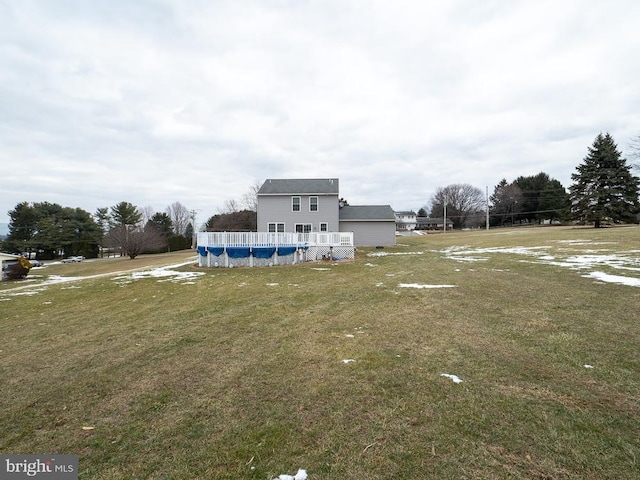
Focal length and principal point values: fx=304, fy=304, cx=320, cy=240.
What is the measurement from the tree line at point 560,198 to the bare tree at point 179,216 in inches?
2258

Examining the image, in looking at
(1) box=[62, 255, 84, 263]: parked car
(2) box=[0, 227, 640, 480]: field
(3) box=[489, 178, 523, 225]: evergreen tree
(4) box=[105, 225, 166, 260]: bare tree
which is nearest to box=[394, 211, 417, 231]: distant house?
(3) box=[489, 178, 523, 225]: evergreen tree

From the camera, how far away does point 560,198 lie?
53594 millimetres

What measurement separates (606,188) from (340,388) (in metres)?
42.4

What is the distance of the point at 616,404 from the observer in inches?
111

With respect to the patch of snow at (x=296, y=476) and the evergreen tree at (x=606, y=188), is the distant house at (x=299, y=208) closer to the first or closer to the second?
the patch of snow at (x=296, y=476)

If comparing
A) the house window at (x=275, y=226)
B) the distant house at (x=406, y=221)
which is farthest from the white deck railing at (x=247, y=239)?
the distant house at (x=406, y=221)

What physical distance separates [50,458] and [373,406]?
107 inches

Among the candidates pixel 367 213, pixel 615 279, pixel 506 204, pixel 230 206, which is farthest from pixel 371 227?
pixel 506 204

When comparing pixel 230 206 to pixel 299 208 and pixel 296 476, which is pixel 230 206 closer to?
pixel 299 208

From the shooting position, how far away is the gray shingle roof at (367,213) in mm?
26250

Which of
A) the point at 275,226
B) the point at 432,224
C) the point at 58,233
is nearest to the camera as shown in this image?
the point at 275,226

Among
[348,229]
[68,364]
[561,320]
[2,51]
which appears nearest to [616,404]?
[561,320]

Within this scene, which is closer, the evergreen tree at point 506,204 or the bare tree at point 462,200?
the evergreen tree at point 506,204

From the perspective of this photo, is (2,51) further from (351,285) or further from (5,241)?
(5,241)
